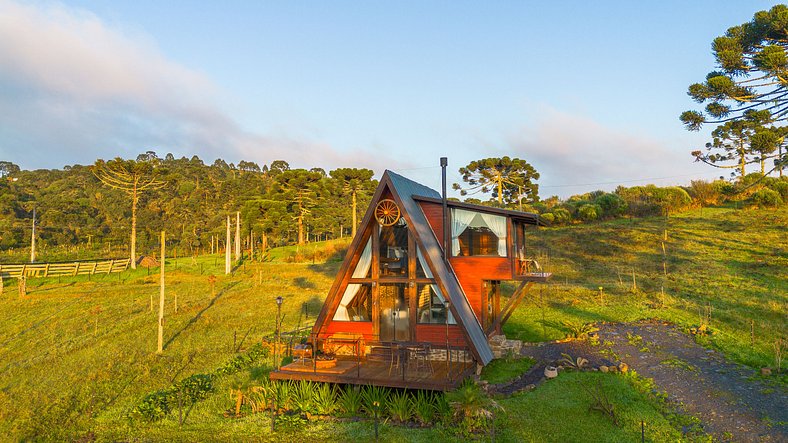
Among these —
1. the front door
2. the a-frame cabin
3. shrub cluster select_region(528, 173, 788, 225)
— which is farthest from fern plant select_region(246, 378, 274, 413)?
shrub cluster select_region(528, 173, 788, 225)

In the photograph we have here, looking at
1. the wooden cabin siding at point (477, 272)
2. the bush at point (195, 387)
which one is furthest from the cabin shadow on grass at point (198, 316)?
the wooden cabin siding at point (477, 272)

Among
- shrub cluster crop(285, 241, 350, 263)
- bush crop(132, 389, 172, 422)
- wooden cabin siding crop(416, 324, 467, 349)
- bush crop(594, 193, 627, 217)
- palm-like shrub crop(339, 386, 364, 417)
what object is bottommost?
bush crop(132, 389, 172, 422)

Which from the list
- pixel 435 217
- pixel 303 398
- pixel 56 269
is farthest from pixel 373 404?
pixel 56 269

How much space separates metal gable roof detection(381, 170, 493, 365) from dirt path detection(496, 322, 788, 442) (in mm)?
1493

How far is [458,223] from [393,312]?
3639 millimetres

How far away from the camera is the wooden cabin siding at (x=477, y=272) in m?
14.4

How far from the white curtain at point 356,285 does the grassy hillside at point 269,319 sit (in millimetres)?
3197

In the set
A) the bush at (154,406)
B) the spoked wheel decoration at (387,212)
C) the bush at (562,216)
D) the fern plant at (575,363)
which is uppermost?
the bush at (562,216)

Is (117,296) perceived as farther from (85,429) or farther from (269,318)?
(85,429)

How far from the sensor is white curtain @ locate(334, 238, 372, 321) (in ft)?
47.3

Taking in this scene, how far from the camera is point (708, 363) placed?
13.4 metres

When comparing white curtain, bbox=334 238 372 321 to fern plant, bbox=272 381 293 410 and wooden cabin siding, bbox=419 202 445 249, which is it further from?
fern plant, bbox=272 381 293 410

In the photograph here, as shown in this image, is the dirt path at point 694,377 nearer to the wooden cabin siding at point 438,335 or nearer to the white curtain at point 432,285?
the wooden cabin siding at point 438,335

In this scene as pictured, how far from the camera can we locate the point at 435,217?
14922 millimetres
